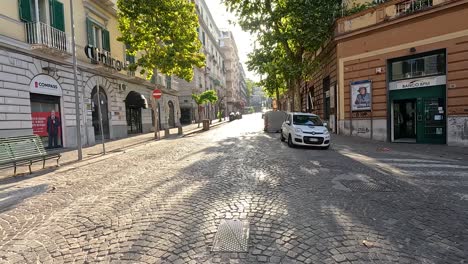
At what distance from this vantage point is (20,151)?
8453 mm

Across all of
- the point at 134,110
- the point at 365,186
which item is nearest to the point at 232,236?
the point at 365,186

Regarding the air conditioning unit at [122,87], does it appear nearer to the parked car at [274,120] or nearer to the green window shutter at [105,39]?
the green window shutter at [105,39]

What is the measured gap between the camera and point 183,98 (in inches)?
1759

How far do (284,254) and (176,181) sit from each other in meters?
3.94

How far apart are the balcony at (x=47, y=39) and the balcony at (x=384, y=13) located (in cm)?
1525

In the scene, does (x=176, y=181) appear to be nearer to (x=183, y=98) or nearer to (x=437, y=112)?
(x=437, y=112)

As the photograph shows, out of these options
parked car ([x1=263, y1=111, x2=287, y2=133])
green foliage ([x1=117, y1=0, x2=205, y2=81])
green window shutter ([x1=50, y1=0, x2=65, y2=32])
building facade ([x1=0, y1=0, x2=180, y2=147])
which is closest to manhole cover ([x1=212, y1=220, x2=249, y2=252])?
building facade ([x1=0, y1=0, x2=180, y2=147])

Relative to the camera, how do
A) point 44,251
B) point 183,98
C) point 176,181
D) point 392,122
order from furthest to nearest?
point 183,98
point 392,122
point 176,181
point 44,251

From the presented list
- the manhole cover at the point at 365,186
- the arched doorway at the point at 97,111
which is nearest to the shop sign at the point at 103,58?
the arched doorway at the point at 97,111

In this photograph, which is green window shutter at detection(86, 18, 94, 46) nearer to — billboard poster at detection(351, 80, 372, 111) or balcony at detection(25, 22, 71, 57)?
balcony at detection(25, 22, 71, 57)

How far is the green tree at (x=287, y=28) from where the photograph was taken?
18.9m

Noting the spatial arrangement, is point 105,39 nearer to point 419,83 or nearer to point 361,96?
point 361,96

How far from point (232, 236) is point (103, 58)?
1868 cm

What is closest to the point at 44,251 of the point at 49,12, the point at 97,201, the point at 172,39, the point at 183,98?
the point at 97,201
